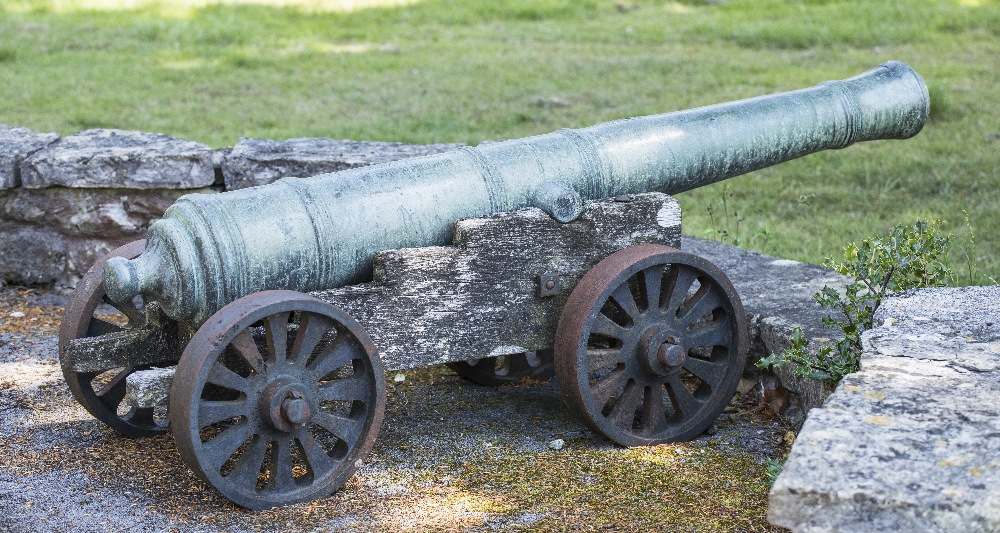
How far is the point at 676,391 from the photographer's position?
13.4 ft

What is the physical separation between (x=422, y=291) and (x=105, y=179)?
2.38 meters

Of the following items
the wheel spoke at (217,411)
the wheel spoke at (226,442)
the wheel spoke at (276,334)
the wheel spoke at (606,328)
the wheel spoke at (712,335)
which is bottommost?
the wheel spoke at (226,442)

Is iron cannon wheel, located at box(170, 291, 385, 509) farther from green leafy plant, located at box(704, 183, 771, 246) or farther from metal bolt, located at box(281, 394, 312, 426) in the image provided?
green leafy plant, located at box(704, 183, 771, 246)

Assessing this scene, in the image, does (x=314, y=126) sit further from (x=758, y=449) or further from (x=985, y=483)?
(x=985, y=483)

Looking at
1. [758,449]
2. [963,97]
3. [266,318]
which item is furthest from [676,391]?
[963,97]

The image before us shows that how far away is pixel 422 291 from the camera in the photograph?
12.6 ft

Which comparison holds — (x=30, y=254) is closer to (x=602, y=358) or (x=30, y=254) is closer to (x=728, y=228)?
(x=602, y=358)

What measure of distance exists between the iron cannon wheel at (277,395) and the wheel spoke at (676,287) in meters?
0.99

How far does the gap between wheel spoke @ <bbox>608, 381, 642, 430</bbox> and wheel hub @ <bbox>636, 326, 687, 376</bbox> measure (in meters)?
0.09

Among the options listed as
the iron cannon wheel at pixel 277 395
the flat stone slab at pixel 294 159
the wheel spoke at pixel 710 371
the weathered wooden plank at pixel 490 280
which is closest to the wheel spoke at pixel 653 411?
the wheel spoke at pixel 710 371

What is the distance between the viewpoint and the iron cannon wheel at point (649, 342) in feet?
12.8

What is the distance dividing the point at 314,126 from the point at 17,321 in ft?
11.5

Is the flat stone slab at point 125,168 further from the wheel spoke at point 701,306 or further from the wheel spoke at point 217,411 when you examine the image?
the wheel spoke at point 701,306

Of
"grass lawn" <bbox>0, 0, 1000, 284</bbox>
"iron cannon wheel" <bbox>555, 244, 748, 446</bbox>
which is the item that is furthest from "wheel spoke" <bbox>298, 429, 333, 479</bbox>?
"grass lawn" <bbox>0, 0, 1000, 284</bbox>
